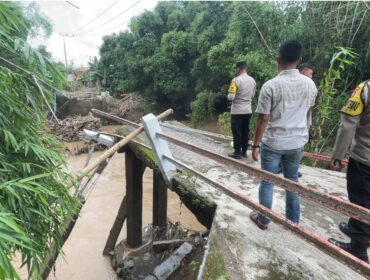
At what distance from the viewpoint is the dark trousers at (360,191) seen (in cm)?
224

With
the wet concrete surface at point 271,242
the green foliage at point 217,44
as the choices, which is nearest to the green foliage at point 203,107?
the green foliage at point 217,44

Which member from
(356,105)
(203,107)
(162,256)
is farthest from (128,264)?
(203,107)

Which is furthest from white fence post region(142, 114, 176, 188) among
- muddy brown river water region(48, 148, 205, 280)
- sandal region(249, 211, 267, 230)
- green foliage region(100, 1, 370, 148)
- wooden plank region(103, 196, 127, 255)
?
green foliage region(100, 1, 370, 148)

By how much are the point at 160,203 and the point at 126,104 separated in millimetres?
15168

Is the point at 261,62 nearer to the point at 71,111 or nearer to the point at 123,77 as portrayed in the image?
the point at 71,111

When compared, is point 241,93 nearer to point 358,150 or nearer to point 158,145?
point 158,145

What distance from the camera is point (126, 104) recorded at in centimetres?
2039

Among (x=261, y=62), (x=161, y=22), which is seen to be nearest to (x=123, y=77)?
(x=161, y=22)

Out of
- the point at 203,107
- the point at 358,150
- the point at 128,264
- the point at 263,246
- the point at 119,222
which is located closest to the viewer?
the point at 358,150

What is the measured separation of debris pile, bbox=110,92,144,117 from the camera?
65.7 feet

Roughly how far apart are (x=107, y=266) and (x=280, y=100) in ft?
16.5

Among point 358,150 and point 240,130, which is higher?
point 358,150

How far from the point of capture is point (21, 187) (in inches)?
76.2

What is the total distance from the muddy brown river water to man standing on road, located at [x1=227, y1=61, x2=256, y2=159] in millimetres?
1922
